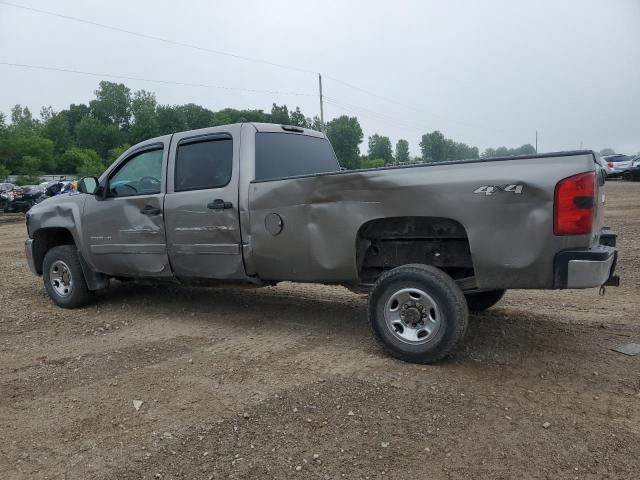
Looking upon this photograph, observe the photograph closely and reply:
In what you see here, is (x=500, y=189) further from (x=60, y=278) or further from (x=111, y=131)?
(x=111, y=131)

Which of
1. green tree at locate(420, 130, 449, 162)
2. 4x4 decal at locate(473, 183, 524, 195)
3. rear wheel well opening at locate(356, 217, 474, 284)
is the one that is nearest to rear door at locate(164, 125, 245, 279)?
rear wheel well opening at locate(356, 217, 474, 284)

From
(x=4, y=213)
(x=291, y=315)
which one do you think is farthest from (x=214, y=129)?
(x=4, y=213)

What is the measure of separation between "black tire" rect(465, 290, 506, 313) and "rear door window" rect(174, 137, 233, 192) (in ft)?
8.93

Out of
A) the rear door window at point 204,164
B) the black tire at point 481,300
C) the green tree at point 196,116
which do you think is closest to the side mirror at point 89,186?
the rear door window at point 204,164

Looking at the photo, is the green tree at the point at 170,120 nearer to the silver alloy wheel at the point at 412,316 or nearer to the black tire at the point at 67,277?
the black tire at the point at 67,277

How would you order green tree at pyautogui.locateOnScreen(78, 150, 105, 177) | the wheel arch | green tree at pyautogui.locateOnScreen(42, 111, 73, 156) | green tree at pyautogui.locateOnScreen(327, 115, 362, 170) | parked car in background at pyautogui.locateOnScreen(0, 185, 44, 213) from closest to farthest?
the wheel arch
parked car in background at pyautogui.locateOnScreen(0, 185, 44, 213)
green tree at pyautogui.locateOnScreen(78, 150, 105, 177)
green tree at pyautogui.locateOnScreen(327, 115, 362, 170)
green tree at pyautogui.locateOnScreen(42, 111, 73, 156)

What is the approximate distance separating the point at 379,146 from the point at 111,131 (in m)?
60.4

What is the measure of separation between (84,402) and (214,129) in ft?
9.39

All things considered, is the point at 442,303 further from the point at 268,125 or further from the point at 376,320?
the point at 268,125

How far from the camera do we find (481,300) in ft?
17.7

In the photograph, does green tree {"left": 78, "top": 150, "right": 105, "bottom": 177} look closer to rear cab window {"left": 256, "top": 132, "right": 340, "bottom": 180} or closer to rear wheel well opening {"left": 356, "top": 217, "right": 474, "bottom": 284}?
rear cab window {"left": 256, "top": 132, "right": 340, "bottom": 180}

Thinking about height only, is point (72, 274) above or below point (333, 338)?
above

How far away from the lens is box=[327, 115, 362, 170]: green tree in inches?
3301

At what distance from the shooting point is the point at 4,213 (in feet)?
83.7
